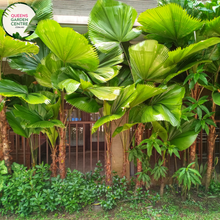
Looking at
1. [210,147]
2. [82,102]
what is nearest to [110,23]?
[82,102]

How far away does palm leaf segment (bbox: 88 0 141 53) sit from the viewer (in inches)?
103

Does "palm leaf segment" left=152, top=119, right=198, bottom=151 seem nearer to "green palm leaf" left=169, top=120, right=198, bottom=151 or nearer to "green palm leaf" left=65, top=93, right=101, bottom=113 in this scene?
"green palm leaf" left=169, top=120, right=198, bottom=151

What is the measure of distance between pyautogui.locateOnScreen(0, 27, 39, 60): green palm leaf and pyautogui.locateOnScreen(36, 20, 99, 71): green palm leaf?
21 cm

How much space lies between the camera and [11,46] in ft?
7.75

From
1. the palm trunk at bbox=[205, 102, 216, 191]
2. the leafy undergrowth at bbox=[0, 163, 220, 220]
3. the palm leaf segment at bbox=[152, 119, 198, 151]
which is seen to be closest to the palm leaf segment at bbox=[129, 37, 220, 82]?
the palm leaf segment at bbox=[152, 119, 198, 151]

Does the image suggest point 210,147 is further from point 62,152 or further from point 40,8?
point 40,8

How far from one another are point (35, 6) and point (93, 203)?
3.06 meters

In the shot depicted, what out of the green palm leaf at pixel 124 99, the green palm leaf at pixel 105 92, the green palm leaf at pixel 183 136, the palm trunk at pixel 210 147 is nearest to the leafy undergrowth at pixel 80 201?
the palm trunk at pixel 210 147

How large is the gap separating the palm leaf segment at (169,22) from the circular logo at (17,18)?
1596mm

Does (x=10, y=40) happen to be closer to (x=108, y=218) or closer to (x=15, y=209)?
(x=15, y=209)

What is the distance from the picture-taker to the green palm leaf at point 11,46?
2.25 m

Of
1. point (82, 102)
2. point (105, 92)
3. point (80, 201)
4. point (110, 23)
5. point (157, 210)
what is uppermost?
point (110, 23)

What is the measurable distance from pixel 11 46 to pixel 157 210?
299 centimetres

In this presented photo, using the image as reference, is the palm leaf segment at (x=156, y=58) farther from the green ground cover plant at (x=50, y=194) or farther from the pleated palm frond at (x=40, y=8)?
the green ground cover plant at (x=50, y=194)
